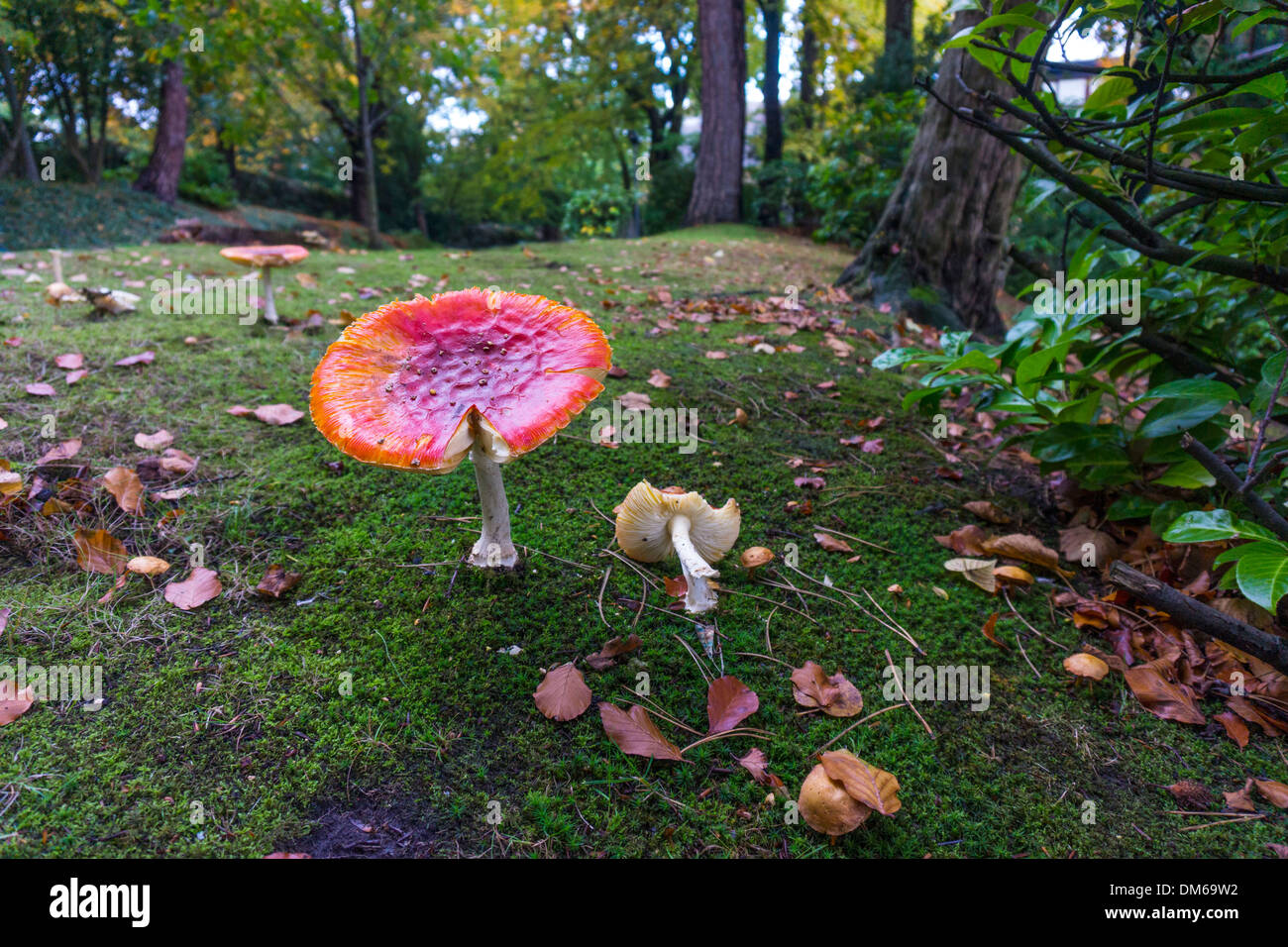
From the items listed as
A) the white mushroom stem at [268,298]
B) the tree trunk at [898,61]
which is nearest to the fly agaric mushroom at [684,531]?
the white mushroom stem at [268,298]

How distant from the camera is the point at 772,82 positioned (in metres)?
13.6

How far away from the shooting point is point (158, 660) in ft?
6.05

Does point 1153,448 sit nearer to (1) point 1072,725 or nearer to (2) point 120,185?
(1) point 1072,725

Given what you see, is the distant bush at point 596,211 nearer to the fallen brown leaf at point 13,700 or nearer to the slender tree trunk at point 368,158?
the slender tree trunk at point 368,158

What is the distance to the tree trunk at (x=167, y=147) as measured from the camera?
35.5 feet

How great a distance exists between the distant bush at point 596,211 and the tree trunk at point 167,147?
8.02 meters

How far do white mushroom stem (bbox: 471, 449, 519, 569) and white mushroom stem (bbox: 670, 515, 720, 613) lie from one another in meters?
0.57

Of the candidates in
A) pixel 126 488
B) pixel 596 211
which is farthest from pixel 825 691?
pixel 596 211

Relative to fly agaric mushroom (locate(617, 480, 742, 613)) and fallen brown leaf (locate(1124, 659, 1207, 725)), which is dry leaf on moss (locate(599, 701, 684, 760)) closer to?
fly agaric mushroom (locate(617, 480, 742, 613))

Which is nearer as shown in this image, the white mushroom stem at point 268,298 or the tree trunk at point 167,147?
the white mushroom stem at point 268,298

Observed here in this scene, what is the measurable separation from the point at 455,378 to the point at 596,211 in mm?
15634

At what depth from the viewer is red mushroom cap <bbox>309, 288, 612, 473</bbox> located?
5.54 feet

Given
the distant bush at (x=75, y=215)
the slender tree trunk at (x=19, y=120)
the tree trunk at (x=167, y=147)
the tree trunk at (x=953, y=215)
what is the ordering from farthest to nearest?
the tree trunk at (x=167, y=147) < the distant bush at (x=75, y=215) < the slender tree trunk at (x=19, y=120) < the tree trunk at (x=953, y=215)

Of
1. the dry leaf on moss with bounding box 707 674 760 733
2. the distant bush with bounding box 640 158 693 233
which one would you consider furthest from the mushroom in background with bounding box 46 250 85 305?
the distant bush with bounding box 640 158 693 233
